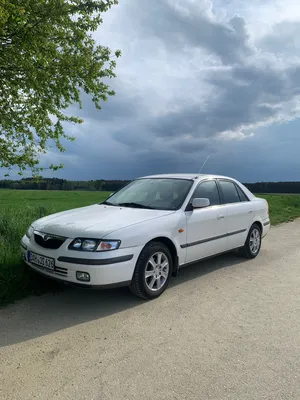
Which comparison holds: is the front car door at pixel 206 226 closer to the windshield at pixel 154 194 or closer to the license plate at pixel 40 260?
the windshield at pixel 154 194

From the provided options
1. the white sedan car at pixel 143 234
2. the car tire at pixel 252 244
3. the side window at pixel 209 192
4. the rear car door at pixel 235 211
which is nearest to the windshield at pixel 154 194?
the white sedan car at pixel 143 234

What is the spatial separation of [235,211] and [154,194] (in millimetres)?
1599

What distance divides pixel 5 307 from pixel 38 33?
5.65m

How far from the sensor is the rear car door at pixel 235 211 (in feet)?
18.2

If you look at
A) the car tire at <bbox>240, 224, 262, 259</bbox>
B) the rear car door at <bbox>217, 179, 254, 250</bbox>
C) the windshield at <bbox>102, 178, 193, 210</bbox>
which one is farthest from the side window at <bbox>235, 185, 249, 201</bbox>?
the windshield at <bbox>102, 178, 193, 210</bbox>

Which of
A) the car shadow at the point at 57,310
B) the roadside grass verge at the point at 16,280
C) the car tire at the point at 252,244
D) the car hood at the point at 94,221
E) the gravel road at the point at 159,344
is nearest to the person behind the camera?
the gravel road at the point at 159,344

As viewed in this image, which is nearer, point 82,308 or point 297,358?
point 297,358

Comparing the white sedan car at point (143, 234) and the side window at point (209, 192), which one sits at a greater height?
the side window at point (209, 192)

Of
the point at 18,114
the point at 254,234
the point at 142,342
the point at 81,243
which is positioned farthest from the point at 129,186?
the point at 18,114

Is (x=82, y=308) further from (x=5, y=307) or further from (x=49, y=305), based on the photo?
(x=5, y=307)

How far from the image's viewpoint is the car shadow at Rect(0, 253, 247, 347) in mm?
A: 3295

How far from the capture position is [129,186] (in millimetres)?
5805

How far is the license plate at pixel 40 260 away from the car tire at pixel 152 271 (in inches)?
40.1

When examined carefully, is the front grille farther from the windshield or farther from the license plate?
the windshield
